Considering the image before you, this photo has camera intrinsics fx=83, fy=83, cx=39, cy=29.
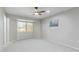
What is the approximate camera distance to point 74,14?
3.95 meters

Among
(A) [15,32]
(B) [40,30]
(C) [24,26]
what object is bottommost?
(A) [15,32]

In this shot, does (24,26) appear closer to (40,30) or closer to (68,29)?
(40,30)

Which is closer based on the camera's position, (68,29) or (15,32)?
(68,29)

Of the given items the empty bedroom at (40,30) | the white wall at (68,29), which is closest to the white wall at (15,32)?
the empty bedroom at (40,30)

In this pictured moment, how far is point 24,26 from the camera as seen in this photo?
761cm

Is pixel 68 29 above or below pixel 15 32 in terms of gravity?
above

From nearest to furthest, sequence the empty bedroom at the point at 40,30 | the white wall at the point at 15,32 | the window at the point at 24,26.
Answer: the empty bedroom at the point at 40,30 → the white wall at the point at 15,32 → the window at the point at 24,26

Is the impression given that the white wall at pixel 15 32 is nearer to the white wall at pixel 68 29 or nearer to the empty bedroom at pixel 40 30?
the empty bedroom at pixel 40 30

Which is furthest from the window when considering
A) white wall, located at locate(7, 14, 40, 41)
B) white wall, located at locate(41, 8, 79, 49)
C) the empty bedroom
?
white wall, located at locate(41, 8, 79, 49)

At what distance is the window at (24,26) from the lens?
712 centimetres

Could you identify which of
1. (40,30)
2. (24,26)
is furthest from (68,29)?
(24,26)

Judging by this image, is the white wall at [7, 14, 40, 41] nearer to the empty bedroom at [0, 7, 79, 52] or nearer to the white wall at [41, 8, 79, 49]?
the empty bedroom at [0, 7, 79, 52]

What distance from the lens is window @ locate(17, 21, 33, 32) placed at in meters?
7.12
